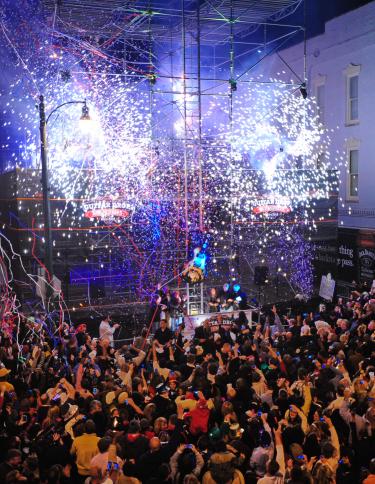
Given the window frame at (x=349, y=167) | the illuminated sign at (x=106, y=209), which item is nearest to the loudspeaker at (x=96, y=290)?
the illuminated sign at (x=106, y=209)

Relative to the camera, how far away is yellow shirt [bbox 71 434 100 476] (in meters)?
6.39

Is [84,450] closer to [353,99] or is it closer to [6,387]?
[6,387]

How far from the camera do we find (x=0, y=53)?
747 inches

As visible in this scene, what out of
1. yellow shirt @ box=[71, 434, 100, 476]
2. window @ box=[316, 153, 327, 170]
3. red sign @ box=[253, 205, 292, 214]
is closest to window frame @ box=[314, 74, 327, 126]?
window @ box=[316, 153, 327, 170]

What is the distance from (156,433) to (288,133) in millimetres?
18396

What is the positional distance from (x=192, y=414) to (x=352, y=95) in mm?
17058

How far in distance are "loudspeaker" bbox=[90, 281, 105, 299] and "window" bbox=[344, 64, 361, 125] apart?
11.3 meters

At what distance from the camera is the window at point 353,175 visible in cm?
2148

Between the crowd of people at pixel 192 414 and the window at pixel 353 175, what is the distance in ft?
38.3

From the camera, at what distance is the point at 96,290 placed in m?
16.4

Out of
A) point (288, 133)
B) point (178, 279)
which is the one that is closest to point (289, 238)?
point (178, 279)

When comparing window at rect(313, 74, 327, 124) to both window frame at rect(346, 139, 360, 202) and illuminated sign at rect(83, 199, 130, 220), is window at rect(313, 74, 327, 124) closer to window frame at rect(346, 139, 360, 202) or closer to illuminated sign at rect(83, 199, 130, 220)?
window frame at rect(346, 139, 360, 202)

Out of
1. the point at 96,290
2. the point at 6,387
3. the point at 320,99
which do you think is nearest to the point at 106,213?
the point at 96,290

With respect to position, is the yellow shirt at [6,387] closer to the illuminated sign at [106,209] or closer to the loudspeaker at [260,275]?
the illuminated sign at [106,209]
